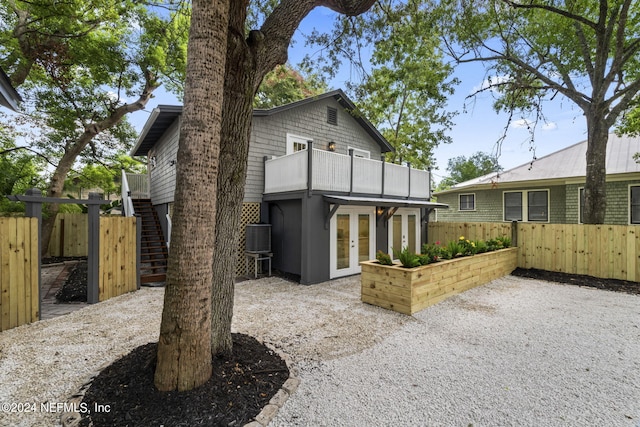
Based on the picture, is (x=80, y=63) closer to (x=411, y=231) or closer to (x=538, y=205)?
(x=411, y=231)

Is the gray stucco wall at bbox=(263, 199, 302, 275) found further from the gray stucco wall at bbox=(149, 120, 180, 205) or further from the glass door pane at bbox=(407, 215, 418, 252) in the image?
the glass door pane at bbox=(407, 215, 418, 252)

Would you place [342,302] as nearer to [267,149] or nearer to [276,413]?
[276,413]

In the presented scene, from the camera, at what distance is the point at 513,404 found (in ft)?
8.67

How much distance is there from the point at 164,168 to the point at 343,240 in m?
7.72

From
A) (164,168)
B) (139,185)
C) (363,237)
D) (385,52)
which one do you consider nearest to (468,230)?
(363,237)

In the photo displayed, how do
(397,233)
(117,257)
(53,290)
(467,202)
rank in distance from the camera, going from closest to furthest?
(117,257) < (53,290) < (397,233) < (467,202)

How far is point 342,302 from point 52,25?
14353 millimetres

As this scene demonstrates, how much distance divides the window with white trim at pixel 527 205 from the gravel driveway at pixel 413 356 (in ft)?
29.3

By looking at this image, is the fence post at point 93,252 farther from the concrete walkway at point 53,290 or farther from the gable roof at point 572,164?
the gable roof at point 572,164

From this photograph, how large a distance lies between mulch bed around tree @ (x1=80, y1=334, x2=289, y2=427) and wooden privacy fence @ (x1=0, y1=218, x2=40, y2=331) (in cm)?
310

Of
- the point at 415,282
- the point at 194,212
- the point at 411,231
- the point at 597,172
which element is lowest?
the point at 415,282

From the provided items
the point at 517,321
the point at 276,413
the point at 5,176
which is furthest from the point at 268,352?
the point at 5,176

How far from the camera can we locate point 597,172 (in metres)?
8.55

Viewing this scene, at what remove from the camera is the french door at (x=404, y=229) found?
33.6 feet
